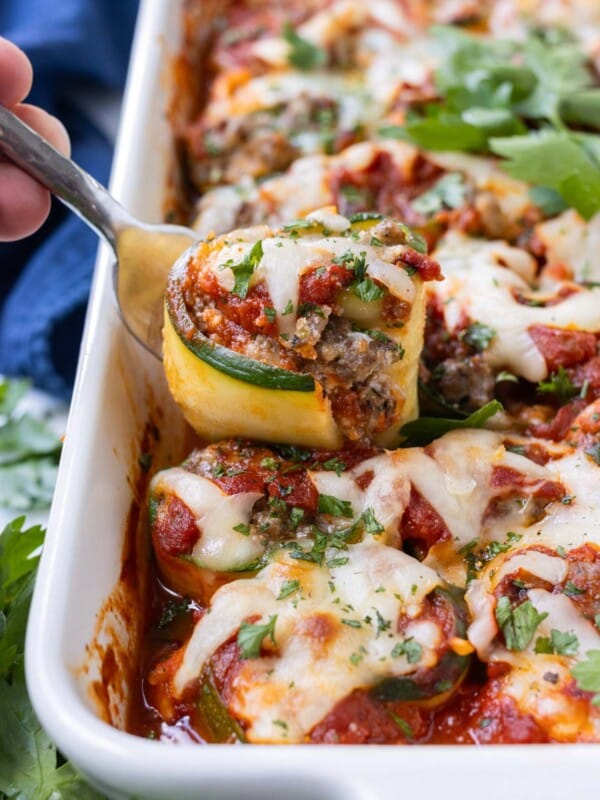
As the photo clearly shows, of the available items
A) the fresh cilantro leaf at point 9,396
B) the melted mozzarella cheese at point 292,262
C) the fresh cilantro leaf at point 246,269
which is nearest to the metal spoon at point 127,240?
the melted mozzarella cheese at point 292,262

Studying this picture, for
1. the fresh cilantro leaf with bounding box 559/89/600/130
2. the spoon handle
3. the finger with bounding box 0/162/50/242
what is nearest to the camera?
the spoon handle

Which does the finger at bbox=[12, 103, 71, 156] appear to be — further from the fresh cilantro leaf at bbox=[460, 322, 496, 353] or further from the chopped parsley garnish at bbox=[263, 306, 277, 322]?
the fresh cilantro leaf at bbox=[460, 322, 496, 353]

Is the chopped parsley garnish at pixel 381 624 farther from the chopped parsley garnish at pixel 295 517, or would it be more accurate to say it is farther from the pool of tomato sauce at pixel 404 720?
the chopped parsley garnish at pixel 295 517

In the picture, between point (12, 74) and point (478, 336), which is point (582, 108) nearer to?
point (478, 336)

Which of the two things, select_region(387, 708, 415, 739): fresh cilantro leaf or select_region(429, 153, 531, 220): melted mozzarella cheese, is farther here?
select_region(429, 153, 531, 220): melted mozzarella cheese

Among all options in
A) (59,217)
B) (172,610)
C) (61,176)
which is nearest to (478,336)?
(172,610)

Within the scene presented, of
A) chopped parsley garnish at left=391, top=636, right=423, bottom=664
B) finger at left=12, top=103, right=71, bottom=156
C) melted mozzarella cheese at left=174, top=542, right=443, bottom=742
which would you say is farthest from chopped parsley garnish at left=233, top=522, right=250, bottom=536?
finger at left=12, top=103, right=71, bottom=156
